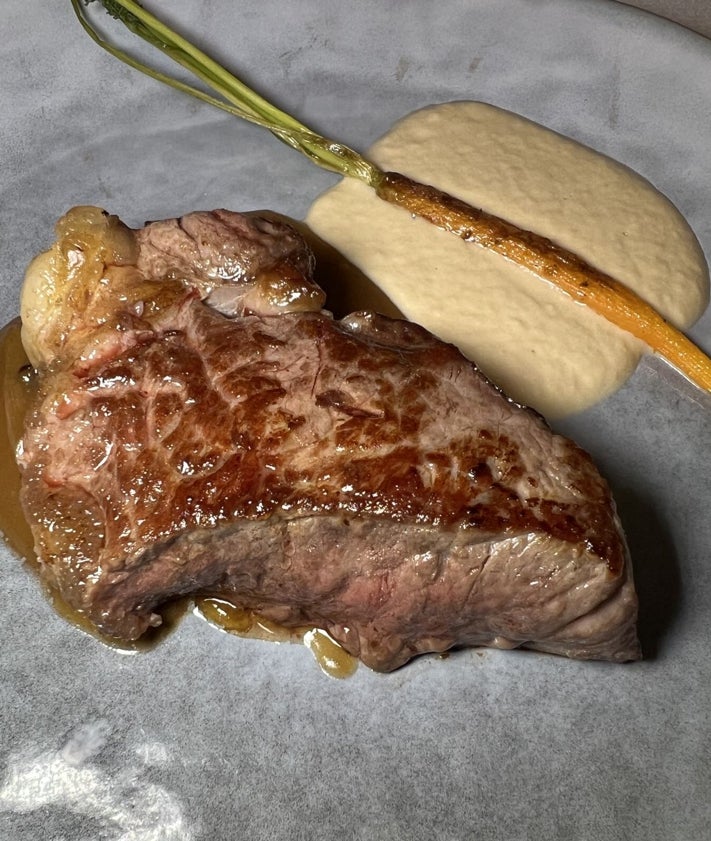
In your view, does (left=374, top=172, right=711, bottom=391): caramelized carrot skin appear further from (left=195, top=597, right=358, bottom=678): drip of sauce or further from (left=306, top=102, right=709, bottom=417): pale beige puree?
(left=195, top=597, right=358, bottom=678): drip of sauce

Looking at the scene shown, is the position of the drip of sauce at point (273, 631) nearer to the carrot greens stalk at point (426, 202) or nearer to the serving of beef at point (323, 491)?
the serving of beef at point (323, 491)

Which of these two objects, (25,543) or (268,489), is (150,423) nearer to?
(268,489)

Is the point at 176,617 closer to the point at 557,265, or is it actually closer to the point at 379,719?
the point at 379,719

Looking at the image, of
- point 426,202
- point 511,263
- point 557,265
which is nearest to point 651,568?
point 557,265

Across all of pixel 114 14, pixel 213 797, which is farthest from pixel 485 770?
pixel 114 14

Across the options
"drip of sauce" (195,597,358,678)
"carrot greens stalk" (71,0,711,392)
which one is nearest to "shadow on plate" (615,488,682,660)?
"carrot greens stalk" (71,0,711,392)

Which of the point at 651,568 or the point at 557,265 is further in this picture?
the point at 557,265
